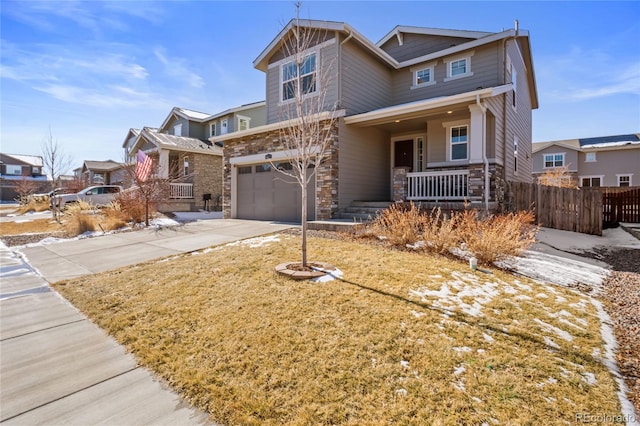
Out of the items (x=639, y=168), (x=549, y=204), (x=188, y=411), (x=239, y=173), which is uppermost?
(x=639, y=168)

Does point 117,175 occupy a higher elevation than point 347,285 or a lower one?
higher

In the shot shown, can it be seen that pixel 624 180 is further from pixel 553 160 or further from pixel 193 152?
pixel 193 152

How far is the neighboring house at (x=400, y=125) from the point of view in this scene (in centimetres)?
995

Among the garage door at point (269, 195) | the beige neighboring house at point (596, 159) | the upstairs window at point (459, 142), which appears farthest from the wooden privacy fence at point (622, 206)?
the beige neighboring house at point (596, 159)

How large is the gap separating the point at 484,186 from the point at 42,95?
53.0 feet

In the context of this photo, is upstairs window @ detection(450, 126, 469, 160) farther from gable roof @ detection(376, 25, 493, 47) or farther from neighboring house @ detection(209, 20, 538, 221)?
gable roof @ detection(376, 25, 493, 47)

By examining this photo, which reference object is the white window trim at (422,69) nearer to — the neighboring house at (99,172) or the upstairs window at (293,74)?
the upstairs window at (293,74)

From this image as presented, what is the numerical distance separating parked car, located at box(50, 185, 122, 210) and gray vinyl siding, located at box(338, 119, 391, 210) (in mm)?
14283

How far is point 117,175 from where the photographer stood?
30938mm

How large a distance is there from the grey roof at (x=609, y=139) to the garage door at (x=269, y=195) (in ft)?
107

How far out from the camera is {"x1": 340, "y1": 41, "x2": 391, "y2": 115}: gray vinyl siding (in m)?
11.6

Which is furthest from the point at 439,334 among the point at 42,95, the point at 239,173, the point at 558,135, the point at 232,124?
the point at 558,135

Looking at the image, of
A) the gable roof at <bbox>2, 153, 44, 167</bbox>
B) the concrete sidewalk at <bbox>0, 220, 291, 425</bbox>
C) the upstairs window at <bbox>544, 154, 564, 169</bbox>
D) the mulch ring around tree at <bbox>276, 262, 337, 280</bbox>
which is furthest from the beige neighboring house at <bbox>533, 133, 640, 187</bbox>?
the gable roof at <bbox>2, 153, 44, 167</bbox>

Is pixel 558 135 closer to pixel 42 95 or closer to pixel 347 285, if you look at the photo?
pixel 347 285
